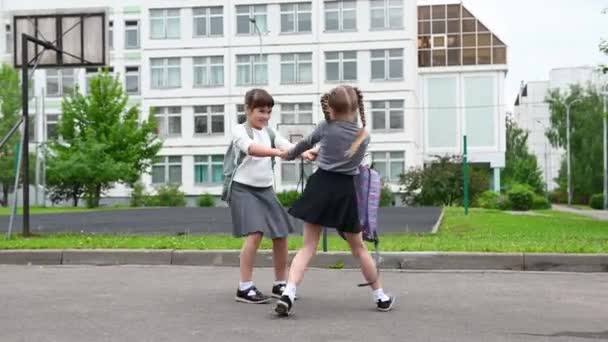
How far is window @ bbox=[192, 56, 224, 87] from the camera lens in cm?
5791

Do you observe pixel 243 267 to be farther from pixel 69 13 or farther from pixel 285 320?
pixel 69 13

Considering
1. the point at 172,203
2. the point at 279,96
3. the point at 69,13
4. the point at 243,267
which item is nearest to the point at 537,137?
the point at 279,96

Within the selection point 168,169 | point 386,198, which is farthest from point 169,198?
point 386,198

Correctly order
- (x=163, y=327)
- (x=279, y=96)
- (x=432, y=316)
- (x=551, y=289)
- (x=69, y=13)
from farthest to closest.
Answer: (x=279, y=96) < (x=69, y=13) < (x=551, y=289) < (x=432, y=316) < (x=163, y=327)

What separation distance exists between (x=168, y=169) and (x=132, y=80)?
21.6 feet

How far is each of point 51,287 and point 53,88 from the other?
55296 mm

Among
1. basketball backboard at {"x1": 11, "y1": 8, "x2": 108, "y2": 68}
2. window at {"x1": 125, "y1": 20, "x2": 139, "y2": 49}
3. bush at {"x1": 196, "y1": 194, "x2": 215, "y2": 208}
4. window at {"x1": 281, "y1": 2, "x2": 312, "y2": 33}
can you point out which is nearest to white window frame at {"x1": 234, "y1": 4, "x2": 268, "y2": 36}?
window at {"x1": 281, "y1": 2, "x2": 312, "y2": 33}

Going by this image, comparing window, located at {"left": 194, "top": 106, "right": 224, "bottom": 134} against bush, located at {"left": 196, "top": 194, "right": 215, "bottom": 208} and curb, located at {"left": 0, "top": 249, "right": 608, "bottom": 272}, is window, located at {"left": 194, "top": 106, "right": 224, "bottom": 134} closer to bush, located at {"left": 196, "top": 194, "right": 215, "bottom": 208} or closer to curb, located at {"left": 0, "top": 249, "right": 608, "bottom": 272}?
bush, located at {"left": 196, "top": 194, "right": 215, "bottom": 208}

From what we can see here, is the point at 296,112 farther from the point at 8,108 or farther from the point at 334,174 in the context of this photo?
the point at 334,174

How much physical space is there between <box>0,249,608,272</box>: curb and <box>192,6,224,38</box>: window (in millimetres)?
48221

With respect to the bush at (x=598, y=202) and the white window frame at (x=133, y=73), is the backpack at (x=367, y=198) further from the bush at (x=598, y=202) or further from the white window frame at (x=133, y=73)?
the bush at (x=598, y=202)

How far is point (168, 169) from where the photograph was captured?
59.2 meters

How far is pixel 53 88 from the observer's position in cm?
6106

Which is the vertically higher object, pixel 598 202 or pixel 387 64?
pixel 387 64
